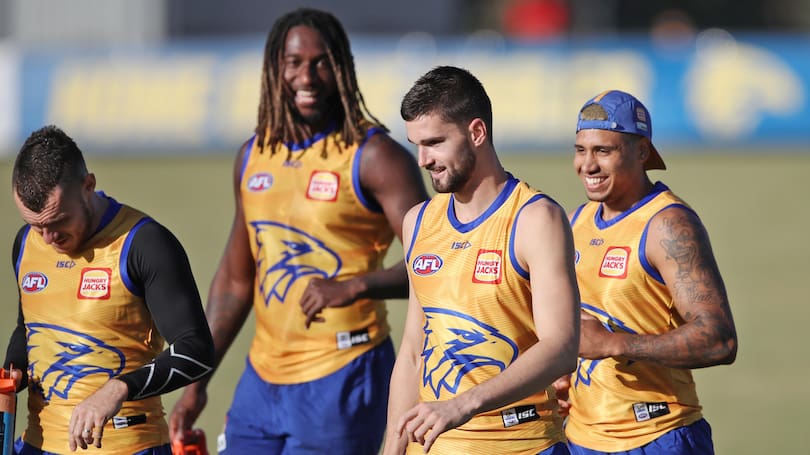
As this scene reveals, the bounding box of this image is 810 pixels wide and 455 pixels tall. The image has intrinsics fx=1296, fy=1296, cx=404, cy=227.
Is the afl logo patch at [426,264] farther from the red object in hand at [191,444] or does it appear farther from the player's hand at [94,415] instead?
the red object in hand at [191,444]

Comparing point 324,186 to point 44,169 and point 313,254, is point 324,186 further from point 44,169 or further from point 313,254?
point 44,169

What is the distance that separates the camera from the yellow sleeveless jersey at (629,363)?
554cm

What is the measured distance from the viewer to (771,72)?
2114 centimetres

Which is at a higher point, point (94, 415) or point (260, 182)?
point (260, 182)

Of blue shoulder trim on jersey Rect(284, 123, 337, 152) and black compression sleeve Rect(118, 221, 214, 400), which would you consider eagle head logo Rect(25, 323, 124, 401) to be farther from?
blue shoulder trim on jersey Rect(284, 123, 337, 152)

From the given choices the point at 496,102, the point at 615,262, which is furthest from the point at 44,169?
the point at 496,102

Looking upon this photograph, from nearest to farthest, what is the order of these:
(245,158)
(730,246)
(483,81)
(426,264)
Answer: (426,264), (245,158), (730,246), (483,81)

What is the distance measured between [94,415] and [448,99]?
174 centimetres

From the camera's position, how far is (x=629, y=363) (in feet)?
18.4

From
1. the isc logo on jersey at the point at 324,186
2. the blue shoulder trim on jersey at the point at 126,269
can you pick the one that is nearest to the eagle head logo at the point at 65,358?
the blue shoulder trim on jersey at the point at 126,269

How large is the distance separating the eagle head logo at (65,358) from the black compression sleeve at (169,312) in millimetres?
285

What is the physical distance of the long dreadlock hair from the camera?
655 cm

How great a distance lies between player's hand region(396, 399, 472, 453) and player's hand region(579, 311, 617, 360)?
1055 millimetres

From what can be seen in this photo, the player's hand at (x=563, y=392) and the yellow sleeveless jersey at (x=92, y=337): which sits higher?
the yellow sleeveless jersey at (x=92, y=337)
